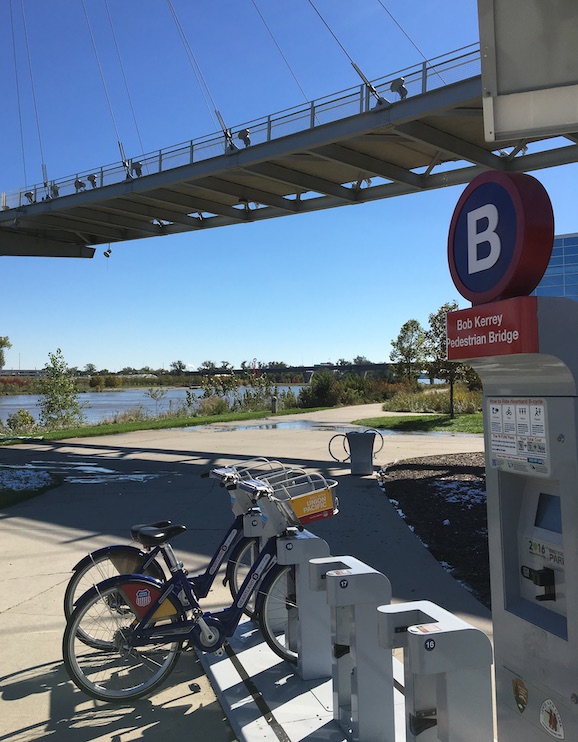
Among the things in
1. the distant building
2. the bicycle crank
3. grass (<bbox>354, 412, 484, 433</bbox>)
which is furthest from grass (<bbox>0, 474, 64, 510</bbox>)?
the distant building

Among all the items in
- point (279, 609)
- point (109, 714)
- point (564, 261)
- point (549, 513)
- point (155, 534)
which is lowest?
point (109, 714)

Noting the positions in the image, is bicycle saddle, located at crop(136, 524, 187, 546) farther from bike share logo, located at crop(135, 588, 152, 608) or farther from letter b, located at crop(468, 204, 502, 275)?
letter b, located at crop(468, 204, 502, 275)

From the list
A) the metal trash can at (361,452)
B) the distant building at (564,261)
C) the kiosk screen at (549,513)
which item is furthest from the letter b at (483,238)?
the distant building at (564,261)

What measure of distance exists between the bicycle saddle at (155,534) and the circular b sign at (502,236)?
94.5 inches

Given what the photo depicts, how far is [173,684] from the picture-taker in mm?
4129

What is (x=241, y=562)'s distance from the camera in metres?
4.89

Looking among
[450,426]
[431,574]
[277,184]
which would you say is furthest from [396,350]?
[431,574]

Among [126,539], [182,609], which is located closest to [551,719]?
[182,609]

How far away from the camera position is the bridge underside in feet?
49.7

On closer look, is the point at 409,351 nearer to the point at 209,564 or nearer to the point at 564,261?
the point at 209,564

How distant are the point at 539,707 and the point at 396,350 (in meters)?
31.4

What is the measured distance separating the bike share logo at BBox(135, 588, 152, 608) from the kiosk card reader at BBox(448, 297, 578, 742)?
2147 mm

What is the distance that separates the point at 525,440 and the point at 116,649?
2905 millimetres

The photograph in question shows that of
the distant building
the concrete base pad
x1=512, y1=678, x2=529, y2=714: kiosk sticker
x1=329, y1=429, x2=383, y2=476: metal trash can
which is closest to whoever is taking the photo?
x1=512, y1=678, x2=529, y2=714: kiosk sticker
